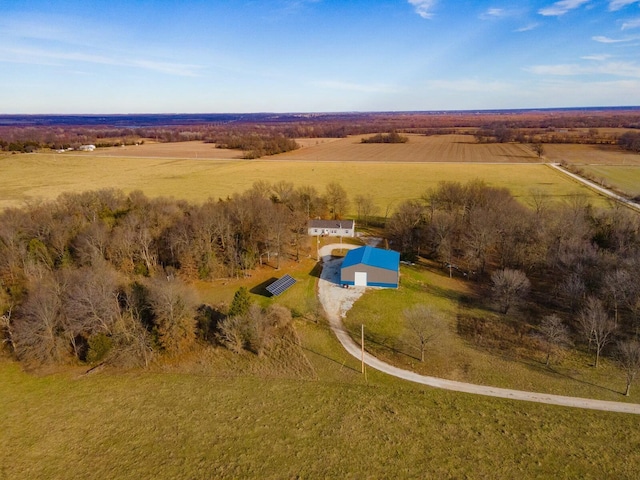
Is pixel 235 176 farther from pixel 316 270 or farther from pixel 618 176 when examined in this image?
pixel 618 176

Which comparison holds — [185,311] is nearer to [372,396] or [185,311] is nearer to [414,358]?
[372,396]

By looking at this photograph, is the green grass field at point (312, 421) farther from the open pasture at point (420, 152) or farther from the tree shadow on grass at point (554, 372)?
the open pasture at point (420, 152)

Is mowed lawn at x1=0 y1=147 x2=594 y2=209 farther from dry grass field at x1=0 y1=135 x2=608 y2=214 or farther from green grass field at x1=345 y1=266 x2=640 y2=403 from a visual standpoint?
green grass field at x1=345 y1=266 x2=640 y2=403

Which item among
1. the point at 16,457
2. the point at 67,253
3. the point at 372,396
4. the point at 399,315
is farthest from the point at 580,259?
the point at 67,253

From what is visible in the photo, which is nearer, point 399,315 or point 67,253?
point 399,315

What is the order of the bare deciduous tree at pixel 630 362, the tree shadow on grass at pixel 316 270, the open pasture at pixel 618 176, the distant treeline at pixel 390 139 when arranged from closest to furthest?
the bare deciduous tree at pixel 630 362, the tree shadow on grass at pixel 316 270, the open pasture at pixel 618 176, the distant treeline at pixel 390 139

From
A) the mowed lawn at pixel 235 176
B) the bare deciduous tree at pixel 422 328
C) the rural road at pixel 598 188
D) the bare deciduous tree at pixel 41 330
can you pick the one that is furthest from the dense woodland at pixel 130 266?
the rural road at pixel 598 188

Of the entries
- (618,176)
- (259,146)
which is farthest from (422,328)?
(259,146)
